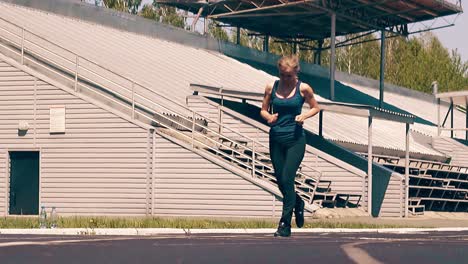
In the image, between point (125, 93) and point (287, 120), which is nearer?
point (287, 120)

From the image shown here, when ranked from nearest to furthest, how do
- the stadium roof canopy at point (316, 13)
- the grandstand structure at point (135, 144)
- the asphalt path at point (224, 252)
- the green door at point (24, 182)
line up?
1. the asphalt path at point (224, 252)
2. the grandstand structure at point (135, 144)
3. the green door at point (24, 182)
4. the stadium roof canopy at point (316, 13)

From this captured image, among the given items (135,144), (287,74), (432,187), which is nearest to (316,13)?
(432,187)

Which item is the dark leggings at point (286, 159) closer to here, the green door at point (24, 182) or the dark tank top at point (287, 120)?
the dark tank top at point (287, 120)

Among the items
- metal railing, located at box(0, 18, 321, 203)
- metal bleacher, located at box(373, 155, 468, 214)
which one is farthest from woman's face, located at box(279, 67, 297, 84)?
metal bleacher, located at box(373, 155, 468, 214)

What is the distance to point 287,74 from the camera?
10.4 metres

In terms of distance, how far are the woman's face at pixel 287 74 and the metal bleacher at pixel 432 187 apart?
20.3m

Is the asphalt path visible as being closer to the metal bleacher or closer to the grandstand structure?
the grandstand structure

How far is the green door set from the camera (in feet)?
81.8

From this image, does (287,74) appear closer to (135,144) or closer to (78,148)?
(135,144)

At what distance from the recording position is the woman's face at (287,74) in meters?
10.4

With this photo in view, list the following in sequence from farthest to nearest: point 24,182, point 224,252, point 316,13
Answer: point 316,13 < point 24,182 < point 224,252

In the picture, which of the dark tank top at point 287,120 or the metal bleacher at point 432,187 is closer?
the dark tank top at point 287,120

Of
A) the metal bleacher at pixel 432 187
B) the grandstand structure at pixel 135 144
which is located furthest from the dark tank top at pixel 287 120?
the metal bleacher at pixel 432 187

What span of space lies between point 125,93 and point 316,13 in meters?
17.7
